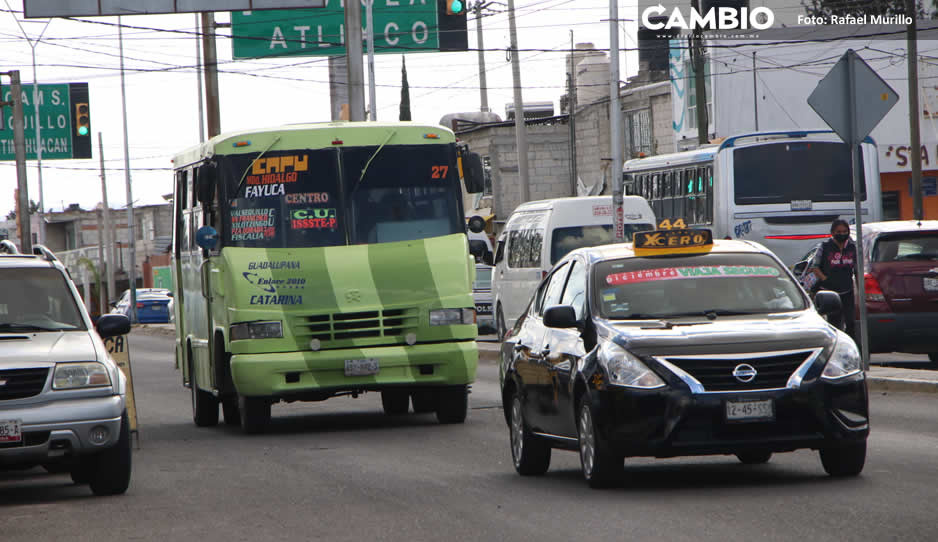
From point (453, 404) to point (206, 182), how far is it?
10.8ft

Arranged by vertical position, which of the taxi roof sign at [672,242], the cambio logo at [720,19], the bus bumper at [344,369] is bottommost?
the bus bumper at [344,369]

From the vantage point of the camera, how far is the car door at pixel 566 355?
1012 centimetres

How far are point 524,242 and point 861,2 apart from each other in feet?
121

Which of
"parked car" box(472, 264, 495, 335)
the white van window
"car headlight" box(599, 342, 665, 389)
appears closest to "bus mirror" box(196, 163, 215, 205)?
"car headlight" box(599, 342, 665, 389)

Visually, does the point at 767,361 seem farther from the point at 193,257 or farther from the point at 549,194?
the point at 549,194

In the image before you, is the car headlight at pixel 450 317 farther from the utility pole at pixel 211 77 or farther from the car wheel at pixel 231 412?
the utility pole at pixel 211 77

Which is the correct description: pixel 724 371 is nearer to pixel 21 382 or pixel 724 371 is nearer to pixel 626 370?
pixel 626 370

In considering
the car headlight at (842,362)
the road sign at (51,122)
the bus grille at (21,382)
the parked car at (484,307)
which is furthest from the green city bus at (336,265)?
the road sign at (51,122)

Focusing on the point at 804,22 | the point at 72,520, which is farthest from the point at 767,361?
the point at 804,22

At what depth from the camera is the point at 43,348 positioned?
35.0 ft

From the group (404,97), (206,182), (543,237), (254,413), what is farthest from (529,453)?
(404,97)

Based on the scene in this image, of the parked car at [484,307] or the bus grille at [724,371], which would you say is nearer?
the bus grille at [724,371]

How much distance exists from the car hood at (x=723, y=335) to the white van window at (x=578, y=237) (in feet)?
55.0

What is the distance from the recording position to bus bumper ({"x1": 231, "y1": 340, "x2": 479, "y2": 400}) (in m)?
15.2
